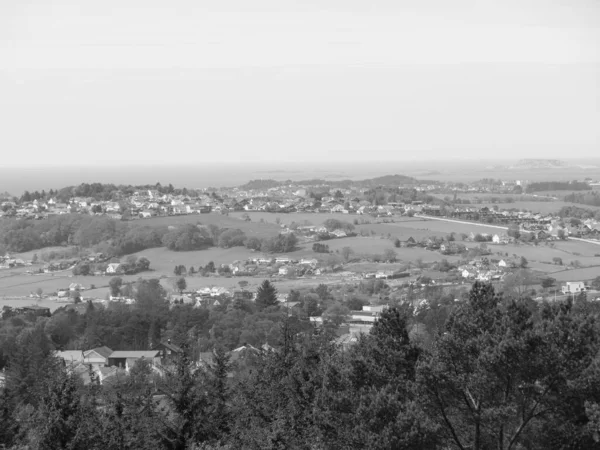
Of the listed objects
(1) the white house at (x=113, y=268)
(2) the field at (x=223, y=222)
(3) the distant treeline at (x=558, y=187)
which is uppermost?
(2) the field at (x=223, y=222)

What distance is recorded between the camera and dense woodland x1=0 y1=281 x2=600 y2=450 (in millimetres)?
8227

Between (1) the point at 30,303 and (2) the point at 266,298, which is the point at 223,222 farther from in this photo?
(2) the point at 266,298

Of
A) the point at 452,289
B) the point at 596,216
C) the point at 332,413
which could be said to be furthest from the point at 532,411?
the point at 596,216

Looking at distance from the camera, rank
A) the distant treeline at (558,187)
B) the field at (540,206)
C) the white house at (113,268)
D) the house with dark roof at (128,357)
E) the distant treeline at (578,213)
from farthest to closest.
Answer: the distant treeline at (558,187), the field at (540,206), the distant treeline at (578,213), the white house at (113,268), the house with dark roof at (128,357)

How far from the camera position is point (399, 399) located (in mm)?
8734

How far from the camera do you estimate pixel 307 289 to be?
3316cm

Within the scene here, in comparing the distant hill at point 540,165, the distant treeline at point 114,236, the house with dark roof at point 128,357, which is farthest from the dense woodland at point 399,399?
the distant hill at point 540,165

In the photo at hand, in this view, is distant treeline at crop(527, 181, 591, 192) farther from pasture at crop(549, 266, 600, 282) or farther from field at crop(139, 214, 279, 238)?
pasture at crop(549, 266, 600, 282)

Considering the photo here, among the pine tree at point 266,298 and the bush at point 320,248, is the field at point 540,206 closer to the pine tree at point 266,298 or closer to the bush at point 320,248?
the bush at point 320,248

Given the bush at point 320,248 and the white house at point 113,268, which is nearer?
the white house at point 113,268

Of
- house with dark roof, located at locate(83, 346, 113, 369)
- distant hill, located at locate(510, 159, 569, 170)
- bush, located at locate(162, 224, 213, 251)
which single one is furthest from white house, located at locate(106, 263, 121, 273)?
distant hill, located at locate(510, 159, 569, 170)

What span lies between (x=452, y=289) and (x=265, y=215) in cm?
3141

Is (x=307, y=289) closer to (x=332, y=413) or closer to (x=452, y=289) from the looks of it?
(x=452, y=289)

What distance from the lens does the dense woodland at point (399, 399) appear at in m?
8.23
